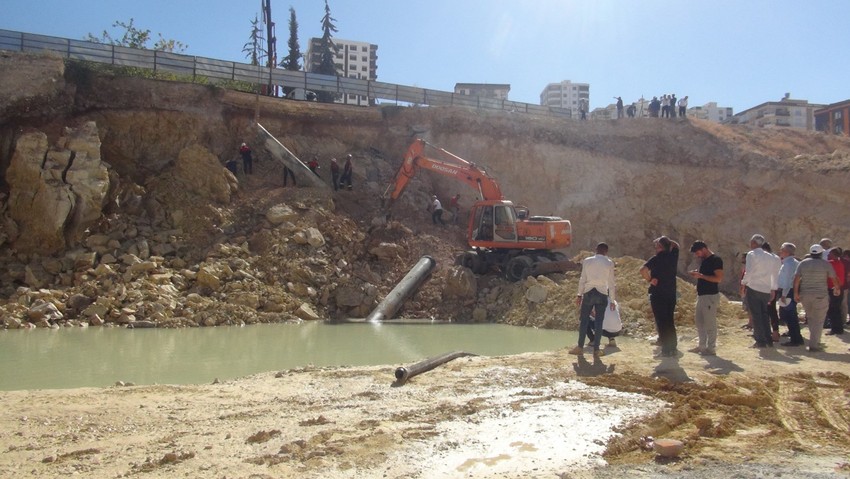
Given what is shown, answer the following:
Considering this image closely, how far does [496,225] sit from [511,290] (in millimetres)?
2061

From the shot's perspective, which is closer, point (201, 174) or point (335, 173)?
point (201, 174)

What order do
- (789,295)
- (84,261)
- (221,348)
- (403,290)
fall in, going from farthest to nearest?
(403,290), (84,261), (221,348), (789,295)

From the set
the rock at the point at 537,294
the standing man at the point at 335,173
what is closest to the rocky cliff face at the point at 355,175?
the standing man at the point at 335,173

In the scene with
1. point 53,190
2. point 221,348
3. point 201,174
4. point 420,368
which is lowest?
point 221,348

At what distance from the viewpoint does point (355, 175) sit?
23125 millimetres

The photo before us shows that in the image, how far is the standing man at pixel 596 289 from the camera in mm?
8000

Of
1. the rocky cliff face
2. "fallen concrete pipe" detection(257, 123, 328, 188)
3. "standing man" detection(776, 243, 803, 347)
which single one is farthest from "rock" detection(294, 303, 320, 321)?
"standing man" detection(776, 243, 803, 347)

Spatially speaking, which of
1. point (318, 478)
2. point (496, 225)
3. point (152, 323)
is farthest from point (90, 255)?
point (318, 478)

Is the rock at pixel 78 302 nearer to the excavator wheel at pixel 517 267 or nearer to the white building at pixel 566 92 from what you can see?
the excavator wheel at pixel 517 267

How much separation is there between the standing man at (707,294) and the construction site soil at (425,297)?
225 millimetres

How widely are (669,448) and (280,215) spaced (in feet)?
52.2

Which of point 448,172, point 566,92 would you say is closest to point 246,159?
point 448,172

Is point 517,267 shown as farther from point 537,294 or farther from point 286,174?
point 286,174

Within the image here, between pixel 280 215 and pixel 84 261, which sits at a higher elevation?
pixel 280 215
